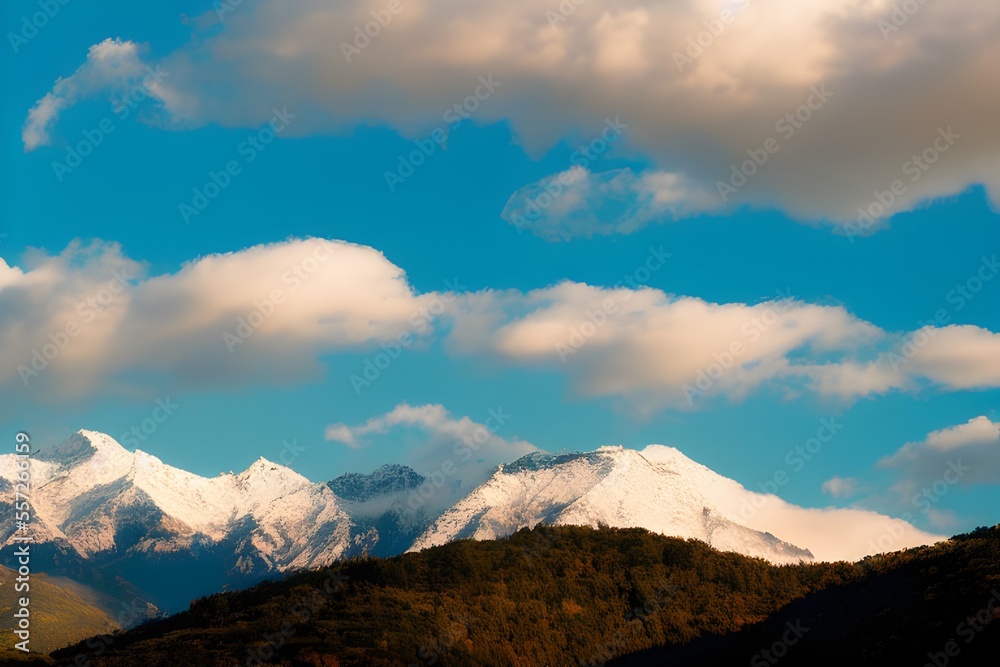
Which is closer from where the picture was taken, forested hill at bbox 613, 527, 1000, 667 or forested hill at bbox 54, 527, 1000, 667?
forested hill at bbox 613, 527, 1000, 667

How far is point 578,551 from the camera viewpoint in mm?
103562

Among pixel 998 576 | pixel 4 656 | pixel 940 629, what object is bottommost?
pixel 4 656

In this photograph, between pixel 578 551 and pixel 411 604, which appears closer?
pixel 411 604

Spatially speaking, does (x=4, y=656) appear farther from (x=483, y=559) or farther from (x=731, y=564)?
(x=731, y=564)

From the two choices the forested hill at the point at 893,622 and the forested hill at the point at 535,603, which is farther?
the forested hill at the point at 535,603

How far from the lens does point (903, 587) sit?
80125 mm

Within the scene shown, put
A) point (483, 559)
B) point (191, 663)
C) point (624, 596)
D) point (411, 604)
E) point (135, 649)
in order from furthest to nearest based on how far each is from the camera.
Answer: point (483, 559)
point (624, 596)
point (411, 604)
point (135, 649)
point (191, 663)

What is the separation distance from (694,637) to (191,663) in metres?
46.5

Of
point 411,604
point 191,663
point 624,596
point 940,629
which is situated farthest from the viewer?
point 624,596

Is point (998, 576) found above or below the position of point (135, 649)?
above

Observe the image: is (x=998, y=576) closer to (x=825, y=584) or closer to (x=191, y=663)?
(x=825, y=584)

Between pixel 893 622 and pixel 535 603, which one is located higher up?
pixel 535 603

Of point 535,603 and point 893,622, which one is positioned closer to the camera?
point 893,622

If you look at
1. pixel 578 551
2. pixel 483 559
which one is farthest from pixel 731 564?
pixel 483 559
